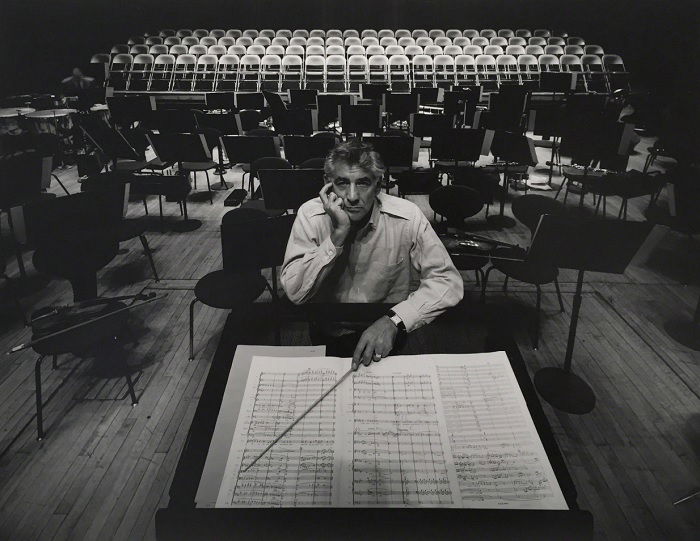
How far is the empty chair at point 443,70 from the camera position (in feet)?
37.3

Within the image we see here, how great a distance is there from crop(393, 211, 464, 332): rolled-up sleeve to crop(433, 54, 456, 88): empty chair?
10453 millimetres

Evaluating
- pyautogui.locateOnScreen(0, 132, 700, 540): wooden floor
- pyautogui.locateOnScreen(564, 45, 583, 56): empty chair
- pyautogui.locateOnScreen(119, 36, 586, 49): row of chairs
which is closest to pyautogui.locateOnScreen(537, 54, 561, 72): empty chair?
pyautogui.locateOnScreen(564, 45, 583, 56): empty chair

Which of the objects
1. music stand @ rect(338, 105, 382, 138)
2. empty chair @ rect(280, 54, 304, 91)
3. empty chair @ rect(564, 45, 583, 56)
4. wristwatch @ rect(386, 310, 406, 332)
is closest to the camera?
wristwatch @ rect(386, 310, 406, 332)

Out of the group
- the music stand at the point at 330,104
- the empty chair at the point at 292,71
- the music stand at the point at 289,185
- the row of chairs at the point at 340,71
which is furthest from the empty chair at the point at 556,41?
the music stand at the point at 289,185

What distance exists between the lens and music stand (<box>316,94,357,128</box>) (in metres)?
7.35

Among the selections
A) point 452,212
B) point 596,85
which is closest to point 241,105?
point 452,212

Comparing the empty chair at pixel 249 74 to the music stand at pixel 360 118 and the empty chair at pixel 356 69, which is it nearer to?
the empty chair at pixel 356 69

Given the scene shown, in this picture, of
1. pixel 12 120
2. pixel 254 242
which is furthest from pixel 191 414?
pixel 12 120

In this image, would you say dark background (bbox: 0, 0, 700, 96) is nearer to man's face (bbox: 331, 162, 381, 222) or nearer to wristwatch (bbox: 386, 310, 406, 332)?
man's face (bbox: 331, 162, 381, 222)

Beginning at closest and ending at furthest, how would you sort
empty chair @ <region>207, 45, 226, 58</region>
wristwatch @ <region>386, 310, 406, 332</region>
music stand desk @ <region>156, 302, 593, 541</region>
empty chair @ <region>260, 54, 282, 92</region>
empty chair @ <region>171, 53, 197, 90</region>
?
music stand desk @ <region>156, 302, 593, 541</region> → wristwatch @ <region>386, 310, 406, 332</region> → empty chair @ <region>260, 54, 282, 92</region> → empty chair @ <region>171, 53, 197, 90</region> → empty chair @ <region>207, 45, 226, 58</region>

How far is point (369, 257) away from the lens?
82.1 inches

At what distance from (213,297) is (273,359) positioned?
6.41 ft

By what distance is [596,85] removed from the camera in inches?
458

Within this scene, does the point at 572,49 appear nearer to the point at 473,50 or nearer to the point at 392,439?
the point at 473,50
